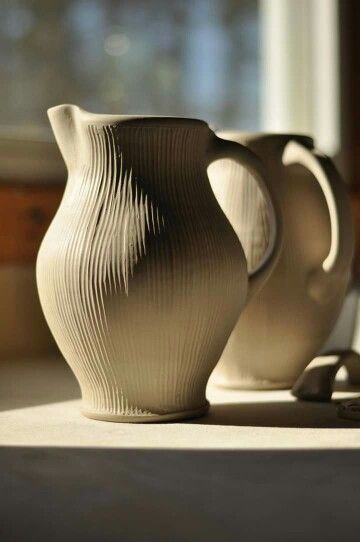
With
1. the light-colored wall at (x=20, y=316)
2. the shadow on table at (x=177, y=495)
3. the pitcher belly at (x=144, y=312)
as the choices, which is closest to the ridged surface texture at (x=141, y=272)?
the pitcher belly at (x=144, y=312)

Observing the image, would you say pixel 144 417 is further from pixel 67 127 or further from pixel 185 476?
pixel 67 127

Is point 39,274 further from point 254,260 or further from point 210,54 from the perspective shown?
point 210,54

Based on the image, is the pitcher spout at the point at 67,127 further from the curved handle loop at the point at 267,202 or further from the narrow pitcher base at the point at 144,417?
the narrow pitcher base at the point at 144,417

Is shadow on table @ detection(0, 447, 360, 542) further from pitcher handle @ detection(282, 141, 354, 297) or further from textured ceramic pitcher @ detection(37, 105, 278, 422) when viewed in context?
pitcher handle @ detection(282, 141, 354, 297)

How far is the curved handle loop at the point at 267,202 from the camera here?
1178mm

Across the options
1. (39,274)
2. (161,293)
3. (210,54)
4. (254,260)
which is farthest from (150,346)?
(210,54)

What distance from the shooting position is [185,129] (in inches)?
43.5

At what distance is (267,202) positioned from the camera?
1219 millimetres

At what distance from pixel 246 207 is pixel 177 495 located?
592mm

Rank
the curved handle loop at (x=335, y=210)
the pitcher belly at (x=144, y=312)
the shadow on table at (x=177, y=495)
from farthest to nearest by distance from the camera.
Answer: the curved handle loop at (x=335, y=210)
the pitcher belly at (x=144, y=312)
the shadow on table at (x=177, y=495)

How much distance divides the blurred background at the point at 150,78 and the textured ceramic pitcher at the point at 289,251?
0.58 metres

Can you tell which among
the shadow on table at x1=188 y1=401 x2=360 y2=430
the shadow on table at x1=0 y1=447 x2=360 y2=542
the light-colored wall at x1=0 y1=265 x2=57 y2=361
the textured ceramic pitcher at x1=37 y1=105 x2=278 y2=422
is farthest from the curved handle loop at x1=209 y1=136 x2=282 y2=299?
the light-colored wall at x1=0 y1=265 x2=57 y2=361

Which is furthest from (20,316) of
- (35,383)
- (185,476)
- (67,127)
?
(185,476)

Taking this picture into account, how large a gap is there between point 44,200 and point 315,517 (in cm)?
120
